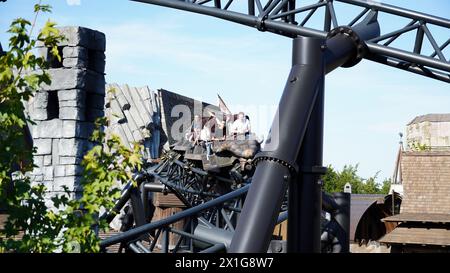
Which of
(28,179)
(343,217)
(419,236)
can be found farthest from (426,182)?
(28,179)

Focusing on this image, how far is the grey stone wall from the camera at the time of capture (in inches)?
335

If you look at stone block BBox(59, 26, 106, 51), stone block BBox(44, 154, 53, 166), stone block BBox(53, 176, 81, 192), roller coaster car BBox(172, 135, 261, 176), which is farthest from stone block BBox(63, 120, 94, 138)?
roller coaster car BBox(172, 135, 261, 176)

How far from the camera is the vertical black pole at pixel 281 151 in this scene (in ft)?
10.6

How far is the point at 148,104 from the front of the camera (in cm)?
2859

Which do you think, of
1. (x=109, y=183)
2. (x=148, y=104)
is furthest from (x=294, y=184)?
(x=148, y=104)

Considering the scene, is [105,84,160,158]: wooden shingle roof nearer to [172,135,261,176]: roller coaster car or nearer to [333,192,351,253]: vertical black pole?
[172,135,261,176]: roller coaster car

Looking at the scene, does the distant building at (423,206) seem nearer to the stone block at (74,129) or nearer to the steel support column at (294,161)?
the stone block at (74,129)

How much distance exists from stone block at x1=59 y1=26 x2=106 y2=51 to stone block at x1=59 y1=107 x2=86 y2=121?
853mm

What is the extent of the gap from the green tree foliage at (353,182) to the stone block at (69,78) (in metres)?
41.0

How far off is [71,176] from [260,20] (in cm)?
310

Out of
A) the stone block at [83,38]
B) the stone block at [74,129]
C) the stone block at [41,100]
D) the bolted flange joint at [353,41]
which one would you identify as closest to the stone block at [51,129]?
the stone block at [74,129]

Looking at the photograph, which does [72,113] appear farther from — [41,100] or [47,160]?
[47,160]

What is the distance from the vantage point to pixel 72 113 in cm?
855
